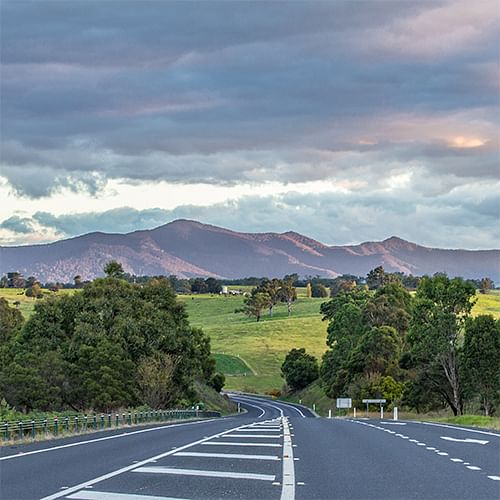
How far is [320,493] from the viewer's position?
43.8ft

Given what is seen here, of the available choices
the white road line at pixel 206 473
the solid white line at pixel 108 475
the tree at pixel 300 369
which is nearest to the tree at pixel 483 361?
the solid white line at pixel 108 475

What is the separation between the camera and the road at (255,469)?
44.5ft

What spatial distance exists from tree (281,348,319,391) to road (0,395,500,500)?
107 m

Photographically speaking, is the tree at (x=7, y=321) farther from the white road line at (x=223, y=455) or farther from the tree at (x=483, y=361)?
the white road line at (x=223, y=455)

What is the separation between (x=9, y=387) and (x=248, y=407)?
5980cm

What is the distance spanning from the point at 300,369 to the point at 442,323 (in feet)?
219

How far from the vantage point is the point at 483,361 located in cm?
6775

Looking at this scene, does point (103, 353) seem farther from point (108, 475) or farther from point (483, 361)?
point (108, 475)

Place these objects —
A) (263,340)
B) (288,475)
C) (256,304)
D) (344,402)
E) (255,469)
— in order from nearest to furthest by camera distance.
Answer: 1. (288,475)
2. (255,469)
3. (344,402)
4. (263,340)
5. (256,304)

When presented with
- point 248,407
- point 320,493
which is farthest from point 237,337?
point 320,493

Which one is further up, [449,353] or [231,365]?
[449,353]

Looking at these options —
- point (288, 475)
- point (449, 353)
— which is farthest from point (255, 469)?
point (449, 353)

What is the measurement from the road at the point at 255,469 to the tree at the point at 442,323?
42066mm

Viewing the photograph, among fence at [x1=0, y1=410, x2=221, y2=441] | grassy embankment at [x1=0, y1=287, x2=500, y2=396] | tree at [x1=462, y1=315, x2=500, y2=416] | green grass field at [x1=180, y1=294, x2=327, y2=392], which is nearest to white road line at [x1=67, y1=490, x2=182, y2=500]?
fence at [x1=0, y1=410, x2=221, y2=441]
